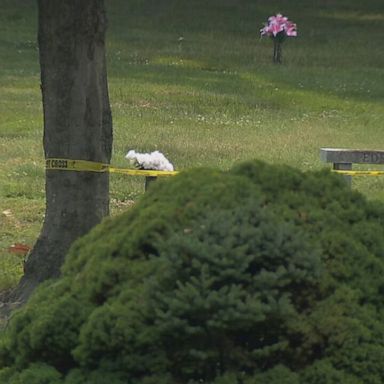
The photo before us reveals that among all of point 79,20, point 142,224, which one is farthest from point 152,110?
point 142,224

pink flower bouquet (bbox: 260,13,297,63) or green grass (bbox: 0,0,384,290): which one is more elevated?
pink flower bouquet (bbox: 260,13,297,63)

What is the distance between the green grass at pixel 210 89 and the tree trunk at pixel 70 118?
0.86 metres

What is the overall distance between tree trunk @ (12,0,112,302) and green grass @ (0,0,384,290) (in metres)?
0.86

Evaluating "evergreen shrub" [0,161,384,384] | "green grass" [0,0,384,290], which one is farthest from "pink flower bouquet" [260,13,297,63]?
"evergreen shrub" [0,161,384,384]

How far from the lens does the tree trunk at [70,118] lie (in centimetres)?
670

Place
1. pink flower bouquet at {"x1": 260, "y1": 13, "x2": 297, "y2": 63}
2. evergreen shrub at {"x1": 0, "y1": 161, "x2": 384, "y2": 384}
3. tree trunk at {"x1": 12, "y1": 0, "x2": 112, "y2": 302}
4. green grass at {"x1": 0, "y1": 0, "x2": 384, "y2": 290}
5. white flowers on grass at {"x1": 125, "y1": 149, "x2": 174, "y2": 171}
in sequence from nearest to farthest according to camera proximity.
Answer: evergreen shrub at {"x1": 0, "y1": 161, "x2": 384, "y2": 384} < tree trunk at {"x1": 12, "y1": 0, "x2": 112, "y2": 302} < white flowers on grass at {"x1": 125, "y1": 149, "x2": 174, "y2": 171} < green grass at {"x1": 0, "y1": 0, "x2": 384, "y2": 290} < pink flower bouquet at {"x1": 260, "y1": 13, "x2": 297, "y2": 63}

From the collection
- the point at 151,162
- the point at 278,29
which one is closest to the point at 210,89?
the point at 278,29

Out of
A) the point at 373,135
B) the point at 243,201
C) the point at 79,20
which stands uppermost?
the point at 79,20

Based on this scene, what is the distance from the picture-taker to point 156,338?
3.88 m

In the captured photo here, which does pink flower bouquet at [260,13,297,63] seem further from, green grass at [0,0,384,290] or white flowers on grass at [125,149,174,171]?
white flowers on grass at [125,149,174,171]

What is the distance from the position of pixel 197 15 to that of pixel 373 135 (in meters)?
20.1

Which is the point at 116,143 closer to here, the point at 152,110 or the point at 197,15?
the point at 152,110

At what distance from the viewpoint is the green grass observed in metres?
13.0

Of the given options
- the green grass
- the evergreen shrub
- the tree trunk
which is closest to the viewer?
the evergreen shrub
